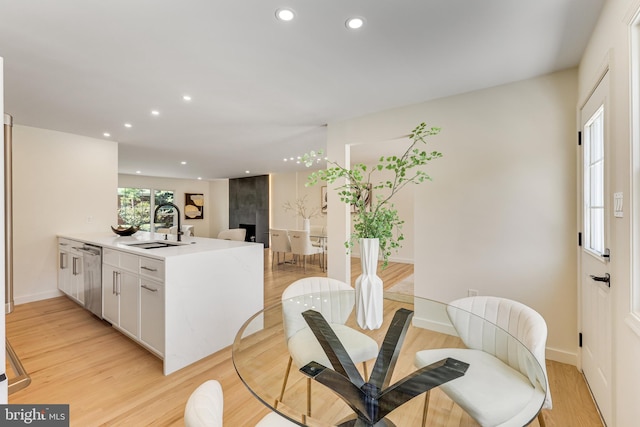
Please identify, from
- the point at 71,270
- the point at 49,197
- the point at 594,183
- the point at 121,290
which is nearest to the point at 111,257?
the point at 121,290

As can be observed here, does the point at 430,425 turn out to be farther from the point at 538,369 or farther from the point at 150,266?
the point at 150,266

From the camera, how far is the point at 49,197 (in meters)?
3.82

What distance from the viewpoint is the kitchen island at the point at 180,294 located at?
2145 mm

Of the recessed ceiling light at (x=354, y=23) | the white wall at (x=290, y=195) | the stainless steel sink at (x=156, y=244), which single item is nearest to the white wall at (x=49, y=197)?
the stainless steel sink at (x=156, y=244)

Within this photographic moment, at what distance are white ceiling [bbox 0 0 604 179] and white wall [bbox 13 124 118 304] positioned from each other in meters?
0.58

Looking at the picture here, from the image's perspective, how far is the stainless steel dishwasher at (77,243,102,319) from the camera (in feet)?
9.55

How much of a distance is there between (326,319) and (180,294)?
3.96 feet

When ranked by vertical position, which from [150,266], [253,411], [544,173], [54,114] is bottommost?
[253,411]

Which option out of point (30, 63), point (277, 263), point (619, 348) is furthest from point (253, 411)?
point (277, 263)

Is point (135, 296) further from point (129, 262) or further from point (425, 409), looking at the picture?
point (425, 409)

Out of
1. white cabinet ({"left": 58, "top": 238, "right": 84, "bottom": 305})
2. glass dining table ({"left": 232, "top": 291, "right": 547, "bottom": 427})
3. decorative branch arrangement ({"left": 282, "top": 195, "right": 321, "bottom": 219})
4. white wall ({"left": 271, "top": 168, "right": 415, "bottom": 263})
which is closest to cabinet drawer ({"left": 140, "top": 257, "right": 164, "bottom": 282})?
glass dining table ({"left": 232, "top": 291, "right": 547, "bottom": 427})

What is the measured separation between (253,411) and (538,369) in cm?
157

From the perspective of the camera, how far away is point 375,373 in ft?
4.07

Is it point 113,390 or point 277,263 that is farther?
point 277,263
